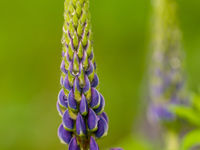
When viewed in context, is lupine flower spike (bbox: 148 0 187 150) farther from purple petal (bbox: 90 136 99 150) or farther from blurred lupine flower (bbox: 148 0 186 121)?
purple petal (bbox: 90 136 99 150)

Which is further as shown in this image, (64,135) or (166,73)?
(166,73)

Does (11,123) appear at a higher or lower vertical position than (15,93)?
lower

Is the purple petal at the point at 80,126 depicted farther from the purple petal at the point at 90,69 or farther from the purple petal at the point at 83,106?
the purple petal at the point at 90,69

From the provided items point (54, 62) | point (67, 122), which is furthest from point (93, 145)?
point (54, 62)

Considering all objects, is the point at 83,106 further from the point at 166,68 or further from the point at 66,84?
the point at 166,68

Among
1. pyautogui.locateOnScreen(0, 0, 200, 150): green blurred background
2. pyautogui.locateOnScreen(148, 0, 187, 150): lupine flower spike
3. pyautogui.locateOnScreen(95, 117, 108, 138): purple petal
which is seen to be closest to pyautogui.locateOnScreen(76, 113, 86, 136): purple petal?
pyautogui.locateOnScreen(95, 117, 108, 138): purple petal

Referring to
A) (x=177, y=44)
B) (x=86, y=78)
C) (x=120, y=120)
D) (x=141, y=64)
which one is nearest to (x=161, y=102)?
(x=177, y=44)

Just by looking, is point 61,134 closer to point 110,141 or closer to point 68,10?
point 68,10
